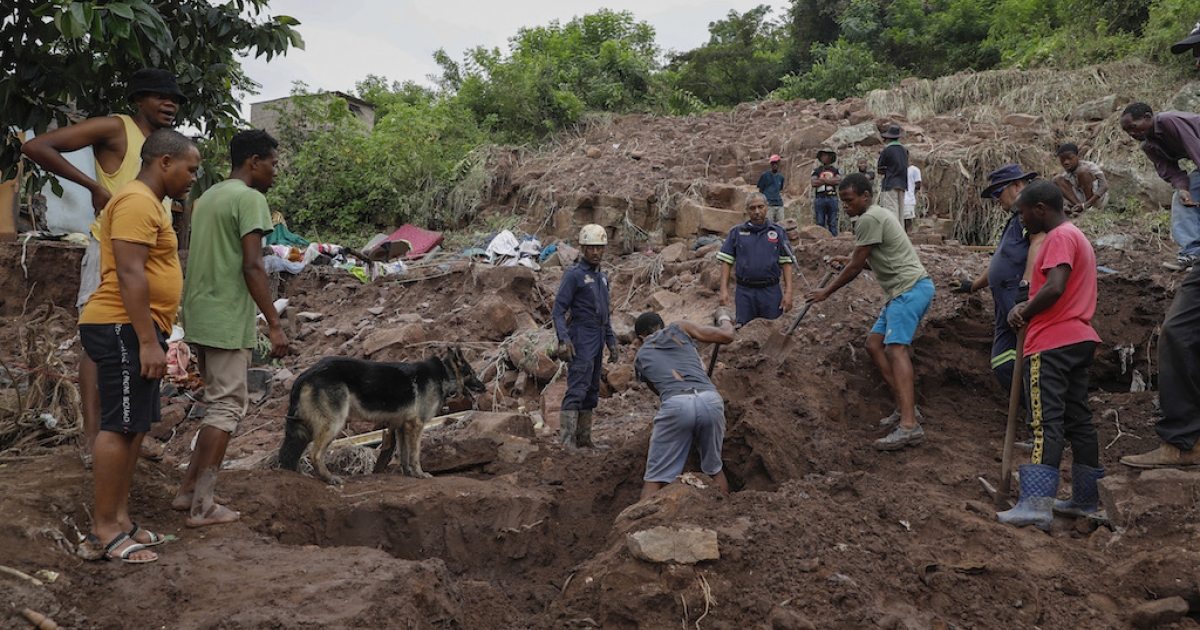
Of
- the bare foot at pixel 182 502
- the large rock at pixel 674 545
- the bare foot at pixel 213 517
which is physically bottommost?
the large rock at pixel 674 545

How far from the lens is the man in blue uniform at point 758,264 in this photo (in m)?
7.51

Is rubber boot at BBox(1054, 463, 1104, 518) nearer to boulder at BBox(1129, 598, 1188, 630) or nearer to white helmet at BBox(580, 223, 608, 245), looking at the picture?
boulder at BBox(1129, 598, 1188, 630)

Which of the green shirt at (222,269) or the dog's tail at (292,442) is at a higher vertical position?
the green shirt at (222,269)

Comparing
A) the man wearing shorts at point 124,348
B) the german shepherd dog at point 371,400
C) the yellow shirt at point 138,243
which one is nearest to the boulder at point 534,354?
the german shepherd dog at point 371,400

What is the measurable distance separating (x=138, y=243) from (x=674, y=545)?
8.92ft

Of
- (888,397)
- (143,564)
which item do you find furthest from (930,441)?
(143,564)

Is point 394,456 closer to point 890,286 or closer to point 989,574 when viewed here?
point 890,286

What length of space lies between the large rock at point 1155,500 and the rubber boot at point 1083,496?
0.30 meters

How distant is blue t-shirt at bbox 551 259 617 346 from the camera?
21.9 ft

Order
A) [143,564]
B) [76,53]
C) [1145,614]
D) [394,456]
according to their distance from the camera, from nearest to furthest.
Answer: [1145,614], [143,564], [76,53], [394,456]

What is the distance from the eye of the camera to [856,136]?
15.4 meters

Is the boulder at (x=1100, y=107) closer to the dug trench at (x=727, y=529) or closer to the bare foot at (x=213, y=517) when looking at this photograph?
the dug trench at (x=727, y=529)

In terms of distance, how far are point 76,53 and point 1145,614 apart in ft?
19.3

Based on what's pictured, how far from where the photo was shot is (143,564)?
3504 mm
